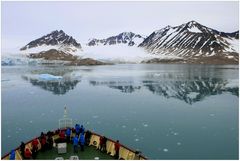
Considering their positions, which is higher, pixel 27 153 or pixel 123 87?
pixel 27 153

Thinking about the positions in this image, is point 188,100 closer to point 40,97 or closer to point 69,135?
point 40,97

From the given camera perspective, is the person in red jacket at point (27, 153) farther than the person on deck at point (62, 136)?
No

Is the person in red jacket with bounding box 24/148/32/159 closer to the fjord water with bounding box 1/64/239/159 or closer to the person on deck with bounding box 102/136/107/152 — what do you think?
the person on deck with bounding box 102/136/107/152

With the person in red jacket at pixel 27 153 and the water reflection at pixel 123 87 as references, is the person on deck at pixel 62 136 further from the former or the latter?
the water reflection at pixel 123 87

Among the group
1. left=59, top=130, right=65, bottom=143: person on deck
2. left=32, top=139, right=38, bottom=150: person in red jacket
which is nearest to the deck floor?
left=32, top=139, right=38, bottom=150: person in red jacket

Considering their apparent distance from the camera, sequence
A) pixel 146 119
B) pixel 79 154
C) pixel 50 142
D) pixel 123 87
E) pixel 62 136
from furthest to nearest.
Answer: pixel 123 87 < pixel 146 119 < pixel 62 136 < pixel 50 142 < pixel 79 154

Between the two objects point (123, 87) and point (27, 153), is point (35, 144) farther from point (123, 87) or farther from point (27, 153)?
point (123, 87)

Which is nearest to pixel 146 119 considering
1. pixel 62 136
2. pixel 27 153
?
pixel 62 136

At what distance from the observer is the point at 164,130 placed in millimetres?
20094

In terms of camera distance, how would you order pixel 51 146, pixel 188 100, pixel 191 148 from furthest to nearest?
1. pixel 188 100
2. pixel 191 148
3. pixel 51 146

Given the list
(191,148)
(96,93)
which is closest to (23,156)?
(191,148)

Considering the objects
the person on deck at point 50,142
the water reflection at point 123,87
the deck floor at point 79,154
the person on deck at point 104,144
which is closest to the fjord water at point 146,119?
the person on deck at point 104,144

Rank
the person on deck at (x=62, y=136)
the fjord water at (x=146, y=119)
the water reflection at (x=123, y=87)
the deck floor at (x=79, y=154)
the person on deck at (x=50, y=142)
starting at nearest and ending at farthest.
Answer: the deck floor at (x=79, y=154) < the person on deck at (x=50, y=142) < the person on deck at (x=62, y=136) < the fjord water at (x=146, y=119) < the water reflection at (x=123, y=87)

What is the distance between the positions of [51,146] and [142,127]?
7795 millimetres
